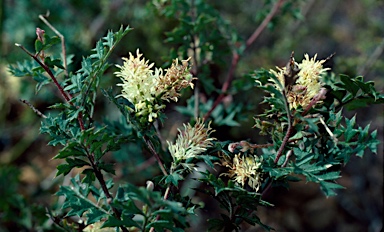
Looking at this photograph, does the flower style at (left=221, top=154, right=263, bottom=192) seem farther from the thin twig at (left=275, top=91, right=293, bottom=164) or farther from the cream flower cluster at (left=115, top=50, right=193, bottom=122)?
the cream flower cluster at (left=115, top=50, right=193, bottom=122)

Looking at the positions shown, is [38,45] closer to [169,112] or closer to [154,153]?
[154,153]

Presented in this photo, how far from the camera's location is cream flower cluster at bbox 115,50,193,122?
618 millimetres

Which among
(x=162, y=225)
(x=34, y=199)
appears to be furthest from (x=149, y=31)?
(x=162, y=225)

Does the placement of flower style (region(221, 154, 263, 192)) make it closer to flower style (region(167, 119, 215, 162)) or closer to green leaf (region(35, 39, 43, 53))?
flower style (region(167, 119, 215, 162))

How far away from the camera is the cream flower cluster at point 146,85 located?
62 cm

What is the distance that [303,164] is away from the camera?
654mm

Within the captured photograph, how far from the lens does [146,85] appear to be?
62cm

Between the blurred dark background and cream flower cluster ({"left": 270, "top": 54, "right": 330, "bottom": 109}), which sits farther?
the blurred dark background

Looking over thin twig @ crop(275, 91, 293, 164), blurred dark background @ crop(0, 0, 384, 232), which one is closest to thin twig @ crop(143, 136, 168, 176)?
thin twig @ crop(275, 91, 293, 164)

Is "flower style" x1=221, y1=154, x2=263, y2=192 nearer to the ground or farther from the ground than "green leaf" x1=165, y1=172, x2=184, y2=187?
nearer to the ground

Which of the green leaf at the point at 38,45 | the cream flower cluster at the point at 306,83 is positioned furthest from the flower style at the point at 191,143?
the green leaf at the point at 38,45

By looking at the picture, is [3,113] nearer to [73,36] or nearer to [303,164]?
[73,36]

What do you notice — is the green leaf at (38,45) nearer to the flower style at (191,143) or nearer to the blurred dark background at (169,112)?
the flower style at (191,143)

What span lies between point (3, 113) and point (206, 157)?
1.41 meters
